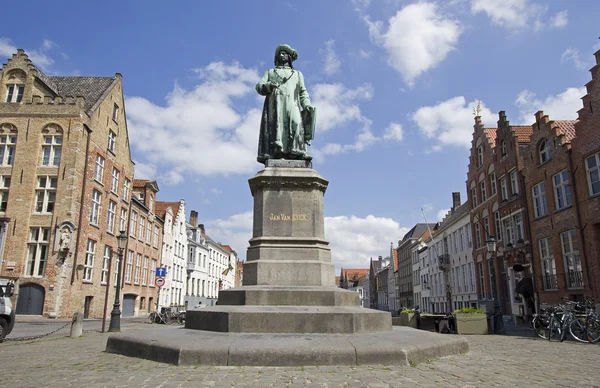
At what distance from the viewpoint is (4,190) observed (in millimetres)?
26891

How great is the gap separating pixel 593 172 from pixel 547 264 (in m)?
6.45

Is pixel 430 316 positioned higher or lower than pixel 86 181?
lower

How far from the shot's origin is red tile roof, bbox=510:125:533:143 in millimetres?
29688

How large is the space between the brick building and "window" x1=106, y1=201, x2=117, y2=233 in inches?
34.9

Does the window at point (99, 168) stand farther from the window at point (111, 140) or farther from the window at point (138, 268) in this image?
the window at point (138, 268)

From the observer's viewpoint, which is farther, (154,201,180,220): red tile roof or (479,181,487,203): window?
(154,201,180,220): red tile roof

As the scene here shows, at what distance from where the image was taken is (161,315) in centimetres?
2447

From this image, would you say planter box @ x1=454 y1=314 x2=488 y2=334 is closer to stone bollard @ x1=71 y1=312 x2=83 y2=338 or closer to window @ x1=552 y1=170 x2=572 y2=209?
window @ x1=552 y1=170 x2=572 y2=209

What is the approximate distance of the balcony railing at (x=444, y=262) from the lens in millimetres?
44000

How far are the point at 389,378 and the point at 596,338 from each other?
34.6ft

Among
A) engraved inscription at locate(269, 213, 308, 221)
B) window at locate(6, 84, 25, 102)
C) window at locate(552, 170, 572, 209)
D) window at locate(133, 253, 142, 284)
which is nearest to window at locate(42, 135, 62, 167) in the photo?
window at locate(6, 84, 25, 102)

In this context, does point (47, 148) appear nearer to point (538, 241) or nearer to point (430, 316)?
point (430, 316)

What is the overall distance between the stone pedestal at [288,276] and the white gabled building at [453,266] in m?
30.6

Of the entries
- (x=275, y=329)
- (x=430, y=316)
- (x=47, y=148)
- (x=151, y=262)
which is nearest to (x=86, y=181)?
(x=47, y=148)
